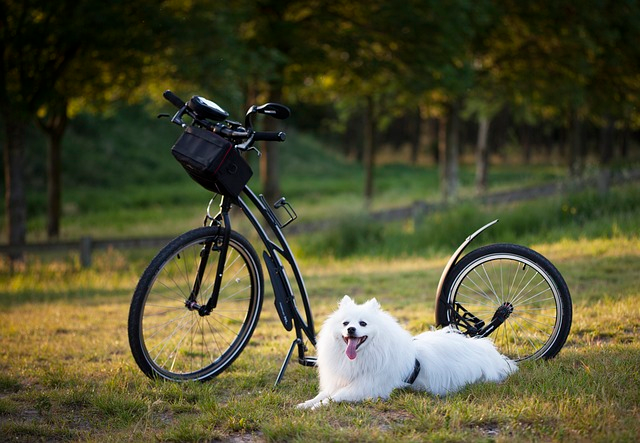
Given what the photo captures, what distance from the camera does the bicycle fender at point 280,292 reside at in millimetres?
4617

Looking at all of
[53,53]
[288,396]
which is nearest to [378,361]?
[288,396]

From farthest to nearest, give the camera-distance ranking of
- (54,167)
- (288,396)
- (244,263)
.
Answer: (54,167), (244,263), (288,396)

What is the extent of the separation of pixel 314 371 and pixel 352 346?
1.16 metres

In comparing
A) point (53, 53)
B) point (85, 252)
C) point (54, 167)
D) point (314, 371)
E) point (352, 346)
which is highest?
point (53, 53)

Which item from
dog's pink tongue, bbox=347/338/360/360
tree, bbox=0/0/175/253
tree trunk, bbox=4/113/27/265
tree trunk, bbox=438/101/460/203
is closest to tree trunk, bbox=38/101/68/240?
tree, bbox=0/0/175/253

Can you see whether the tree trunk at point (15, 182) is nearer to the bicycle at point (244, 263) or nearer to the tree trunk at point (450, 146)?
the bicycle at point (244, 263)

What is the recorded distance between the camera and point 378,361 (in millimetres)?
3914

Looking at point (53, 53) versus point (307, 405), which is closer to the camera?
point (307, 405)

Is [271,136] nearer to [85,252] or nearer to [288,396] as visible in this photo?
[288,396]

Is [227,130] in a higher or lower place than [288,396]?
higher

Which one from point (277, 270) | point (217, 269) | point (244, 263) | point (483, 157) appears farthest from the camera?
point (483, 157)

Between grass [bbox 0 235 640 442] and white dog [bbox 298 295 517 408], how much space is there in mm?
103

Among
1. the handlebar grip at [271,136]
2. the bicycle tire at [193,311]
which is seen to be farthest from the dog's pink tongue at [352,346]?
the handlebar grip at [271,136]

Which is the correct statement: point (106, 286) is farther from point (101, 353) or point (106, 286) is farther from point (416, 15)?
point (416, 15)
